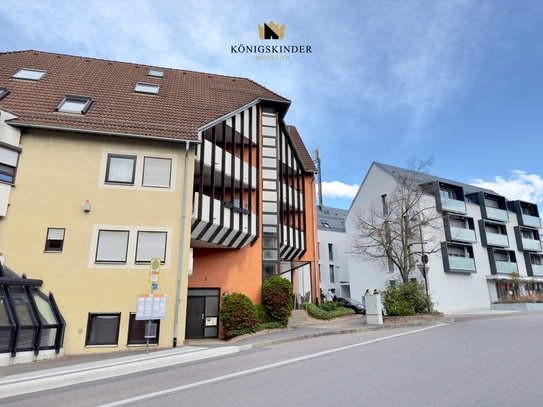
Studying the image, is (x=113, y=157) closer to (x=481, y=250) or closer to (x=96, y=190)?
(x=96, y=190)

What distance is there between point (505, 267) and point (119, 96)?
137ft

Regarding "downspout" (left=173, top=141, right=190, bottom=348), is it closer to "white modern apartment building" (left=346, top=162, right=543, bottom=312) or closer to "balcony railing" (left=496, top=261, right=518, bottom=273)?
"white modern apartment building" (left=346, top=162, right=543, bottom=312)

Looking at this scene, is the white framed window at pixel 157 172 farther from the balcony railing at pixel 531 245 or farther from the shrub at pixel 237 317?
the balcony railing at pixel 531 245

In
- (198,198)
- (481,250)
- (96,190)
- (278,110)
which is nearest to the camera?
(96,190)

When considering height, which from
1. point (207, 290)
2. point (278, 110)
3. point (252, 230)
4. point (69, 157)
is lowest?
point (207, 290)

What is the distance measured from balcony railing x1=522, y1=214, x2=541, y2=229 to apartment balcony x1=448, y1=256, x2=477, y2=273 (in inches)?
557

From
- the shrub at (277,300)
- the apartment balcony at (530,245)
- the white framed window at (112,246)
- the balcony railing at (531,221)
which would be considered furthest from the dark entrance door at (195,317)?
the balcony railing at (531,221)

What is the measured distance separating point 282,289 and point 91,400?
39.1ft

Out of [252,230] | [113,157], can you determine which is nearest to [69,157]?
[113,157]

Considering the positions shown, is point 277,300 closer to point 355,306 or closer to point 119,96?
point 119,96

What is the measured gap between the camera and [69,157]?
13703 mm

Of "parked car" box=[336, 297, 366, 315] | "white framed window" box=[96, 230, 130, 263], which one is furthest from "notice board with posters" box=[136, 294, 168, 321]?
"parked car" box=[336, 297, 366, 315]

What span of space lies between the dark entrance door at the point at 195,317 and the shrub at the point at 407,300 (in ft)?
30.6

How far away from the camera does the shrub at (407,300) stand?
19.0 m
